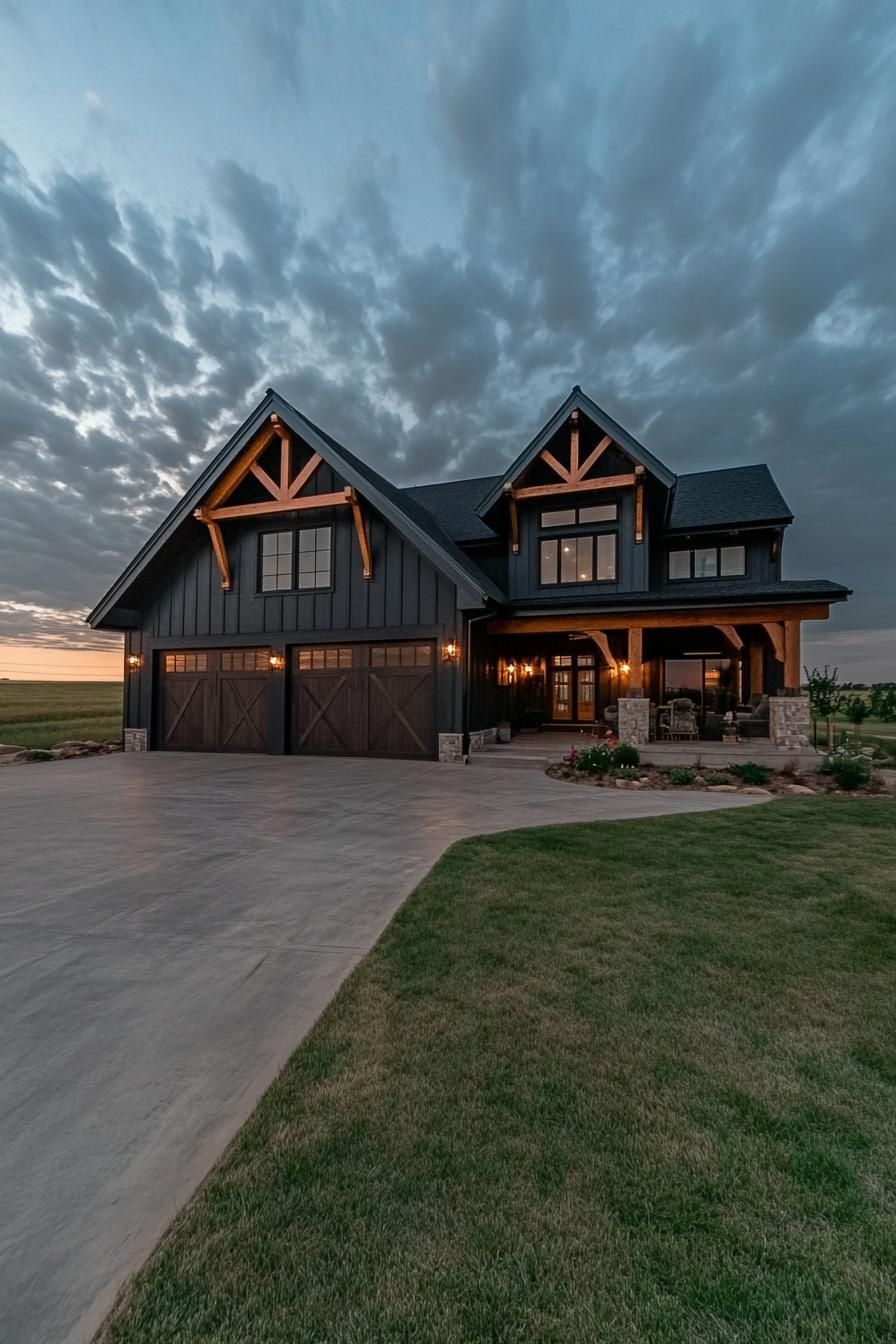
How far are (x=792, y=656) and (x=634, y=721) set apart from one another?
145 inches

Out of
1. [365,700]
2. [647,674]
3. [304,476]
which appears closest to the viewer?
[304,476]

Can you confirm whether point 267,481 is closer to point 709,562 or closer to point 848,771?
point 709,562

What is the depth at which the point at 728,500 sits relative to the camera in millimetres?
15750

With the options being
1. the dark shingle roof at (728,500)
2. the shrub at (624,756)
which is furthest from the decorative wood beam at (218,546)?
the dark shingle roof at (728,500)

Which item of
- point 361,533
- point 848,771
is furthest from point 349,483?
point 848,771

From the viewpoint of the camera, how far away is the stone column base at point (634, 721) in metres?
12.4

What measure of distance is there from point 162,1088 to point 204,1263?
96cm

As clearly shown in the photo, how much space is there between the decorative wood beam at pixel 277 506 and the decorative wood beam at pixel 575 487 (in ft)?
16.0

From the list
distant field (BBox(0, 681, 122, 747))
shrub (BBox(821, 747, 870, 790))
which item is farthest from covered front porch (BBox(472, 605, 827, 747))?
distant field (BBox(0, 681, 122, 747))

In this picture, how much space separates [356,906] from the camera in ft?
14.2

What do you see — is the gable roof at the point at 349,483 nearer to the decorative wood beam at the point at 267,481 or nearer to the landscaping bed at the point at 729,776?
the decorative wood beam at the point at 267,481

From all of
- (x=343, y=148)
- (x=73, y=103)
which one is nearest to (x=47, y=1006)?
(x=73, y=103)

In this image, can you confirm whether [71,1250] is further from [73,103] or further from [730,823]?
[73,103]

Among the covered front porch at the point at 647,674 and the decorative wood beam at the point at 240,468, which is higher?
the decorative wood beam at the point at 240,468
